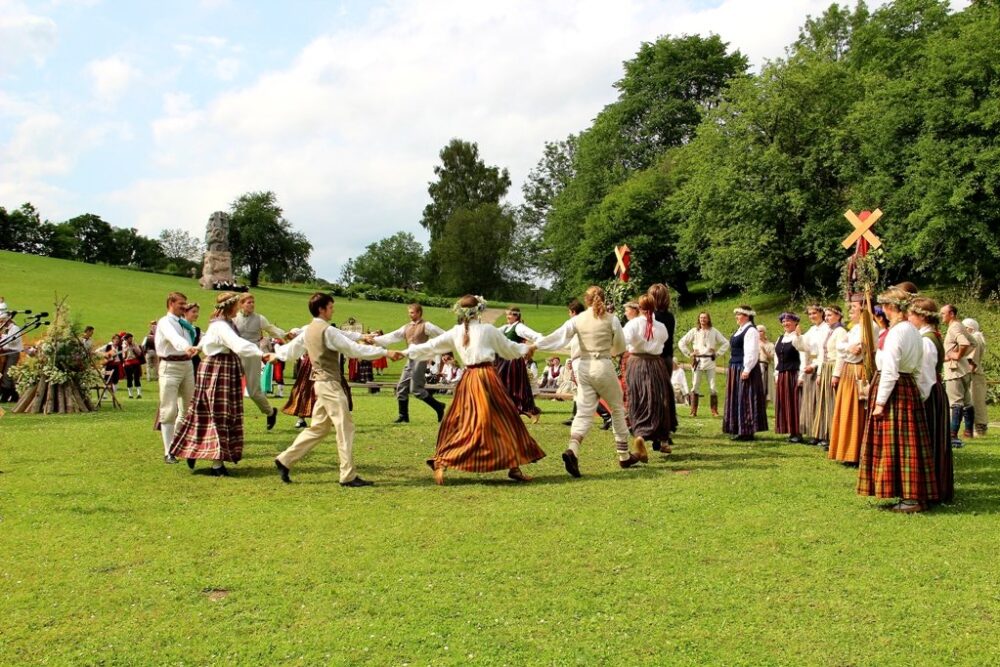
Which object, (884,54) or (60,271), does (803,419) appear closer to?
(884,54)

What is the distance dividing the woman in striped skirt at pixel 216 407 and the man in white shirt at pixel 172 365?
0.39m

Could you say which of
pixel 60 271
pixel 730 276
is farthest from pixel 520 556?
pixel 60 271

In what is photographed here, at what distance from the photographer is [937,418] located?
7.91 metres

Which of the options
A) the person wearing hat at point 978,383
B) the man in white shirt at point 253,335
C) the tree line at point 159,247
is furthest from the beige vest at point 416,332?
the tree line at point 159,247

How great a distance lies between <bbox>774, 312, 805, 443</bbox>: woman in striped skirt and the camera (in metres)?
12.4

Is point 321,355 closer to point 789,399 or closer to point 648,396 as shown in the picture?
point 648,396

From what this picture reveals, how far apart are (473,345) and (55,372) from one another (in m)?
11.5

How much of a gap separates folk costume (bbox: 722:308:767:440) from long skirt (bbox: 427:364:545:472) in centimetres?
449

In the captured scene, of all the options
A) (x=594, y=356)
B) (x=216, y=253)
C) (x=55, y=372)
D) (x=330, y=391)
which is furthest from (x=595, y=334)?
(x=216, y=253)

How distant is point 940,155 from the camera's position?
31.9 meters

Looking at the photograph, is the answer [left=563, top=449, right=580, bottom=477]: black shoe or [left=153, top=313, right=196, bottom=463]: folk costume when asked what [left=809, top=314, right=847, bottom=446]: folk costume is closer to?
[left=563, top=449, right=580, bottom=477]: black shoe

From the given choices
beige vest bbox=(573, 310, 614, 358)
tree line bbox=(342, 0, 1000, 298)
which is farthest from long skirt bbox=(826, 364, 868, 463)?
tree line bbox=(342, 0, 1000, 298)

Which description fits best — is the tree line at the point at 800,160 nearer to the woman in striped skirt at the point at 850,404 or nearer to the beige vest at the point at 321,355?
the woman in striped skirt at the point at 850,404

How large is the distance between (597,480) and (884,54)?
135 ft
